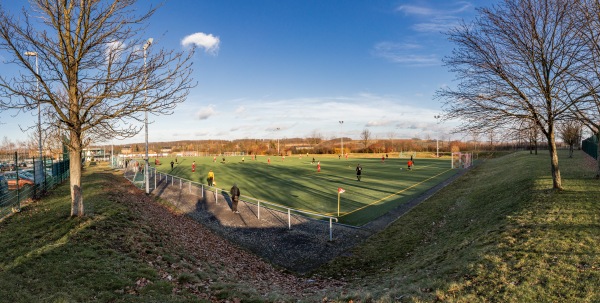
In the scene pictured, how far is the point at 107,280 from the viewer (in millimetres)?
7066

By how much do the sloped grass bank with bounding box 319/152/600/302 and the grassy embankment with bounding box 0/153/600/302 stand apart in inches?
1.2

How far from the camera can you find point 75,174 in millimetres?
11164

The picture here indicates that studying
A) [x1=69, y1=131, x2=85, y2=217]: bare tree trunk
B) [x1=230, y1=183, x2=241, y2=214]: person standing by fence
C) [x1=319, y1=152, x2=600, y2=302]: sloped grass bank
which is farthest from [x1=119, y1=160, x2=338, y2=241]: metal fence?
[x1=69, y1=131, x2=85, y2=217]: bare tree trunk

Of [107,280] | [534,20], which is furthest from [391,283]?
[534,20]

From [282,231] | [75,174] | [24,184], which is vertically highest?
[75,174]

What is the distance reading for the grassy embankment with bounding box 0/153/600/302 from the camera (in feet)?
20.5

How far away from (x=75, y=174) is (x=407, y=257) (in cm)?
1214

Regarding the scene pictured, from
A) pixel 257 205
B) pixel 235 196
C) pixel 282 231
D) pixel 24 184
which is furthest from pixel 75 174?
pixel 24 184

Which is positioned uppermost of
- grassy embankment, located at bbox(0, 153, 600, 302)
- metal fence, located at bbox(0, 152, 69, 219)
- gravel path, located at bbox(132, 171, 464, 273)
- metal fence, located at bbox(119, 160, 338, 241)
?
metal fence, located at bbox(0, 152, 69, 219)

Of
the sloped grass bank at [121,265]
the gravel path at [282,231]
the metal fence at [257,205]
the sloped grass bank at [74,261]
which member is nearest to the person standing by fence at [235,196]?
the gravel path at [282,231]

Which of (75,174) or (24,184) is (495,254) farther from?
(24,184)

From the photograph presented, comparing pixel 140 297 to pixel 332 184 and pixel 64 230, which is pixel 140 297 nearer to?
pixel 64 230

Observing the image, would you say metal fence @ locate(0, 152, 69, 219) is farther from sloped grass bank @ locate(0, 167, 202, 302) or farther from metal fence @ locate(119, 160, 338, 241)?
metal fence @ locate(119, 160, 338, 241)

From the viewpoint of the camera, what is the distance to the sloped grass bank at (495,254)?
6.14 metres
